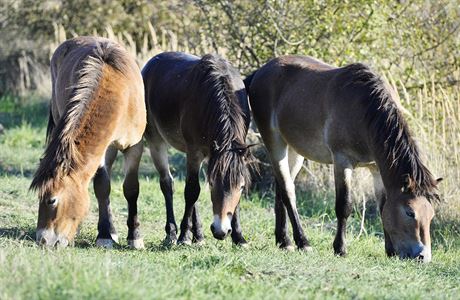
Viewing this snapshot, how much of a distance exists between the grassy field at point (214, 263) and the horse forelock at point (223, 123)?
2.24 ft

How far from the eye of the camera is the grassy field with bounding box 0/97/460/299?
177 inches

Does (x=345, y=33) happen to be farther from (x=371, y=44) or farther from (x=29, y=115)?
(x=29, y=115)

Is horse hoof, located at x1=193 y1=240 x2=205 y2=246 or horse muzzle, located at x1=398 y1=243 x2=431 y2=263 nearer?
horse muzzle, located at x1=398 y1=243 x2=431 y2=263

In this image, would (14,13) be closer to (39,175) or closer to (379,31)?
(379,31)

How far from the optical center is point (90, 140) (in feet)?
22.3

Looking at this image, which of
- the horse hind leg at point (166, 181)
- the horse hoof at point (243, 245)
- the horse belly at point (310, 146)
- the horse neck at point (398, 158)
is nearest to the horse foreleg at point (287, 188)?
the horse belly at point (310, 146)

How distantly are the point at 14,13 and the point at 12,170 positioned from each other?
1075 cm

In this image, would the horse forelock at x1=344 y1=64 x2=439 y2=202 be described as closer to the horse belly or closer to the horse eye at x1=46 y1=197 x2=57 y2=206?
the horse belly

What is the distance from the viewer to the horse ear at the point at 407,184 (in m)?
6.66

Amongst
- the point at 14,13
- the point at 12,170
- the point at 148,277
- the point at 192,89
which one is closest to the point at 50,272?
the point at 148,277

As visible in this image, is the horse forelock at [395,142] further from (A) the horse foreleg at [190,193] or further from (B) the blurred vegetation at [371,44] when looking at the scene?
(B) the blurred vegetation at [371,44]

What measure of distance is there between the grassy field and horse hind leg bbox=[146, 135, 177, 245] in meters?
0.21

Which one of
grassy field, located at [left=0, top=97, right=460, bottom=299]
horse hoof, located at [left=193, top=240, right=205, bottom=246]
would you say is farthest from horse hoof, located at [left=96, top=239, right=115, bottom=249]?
horse hoof, located at [left=193, top=240, right=205, bottom=246]

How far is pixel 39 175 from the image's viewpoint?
21.4 ft
